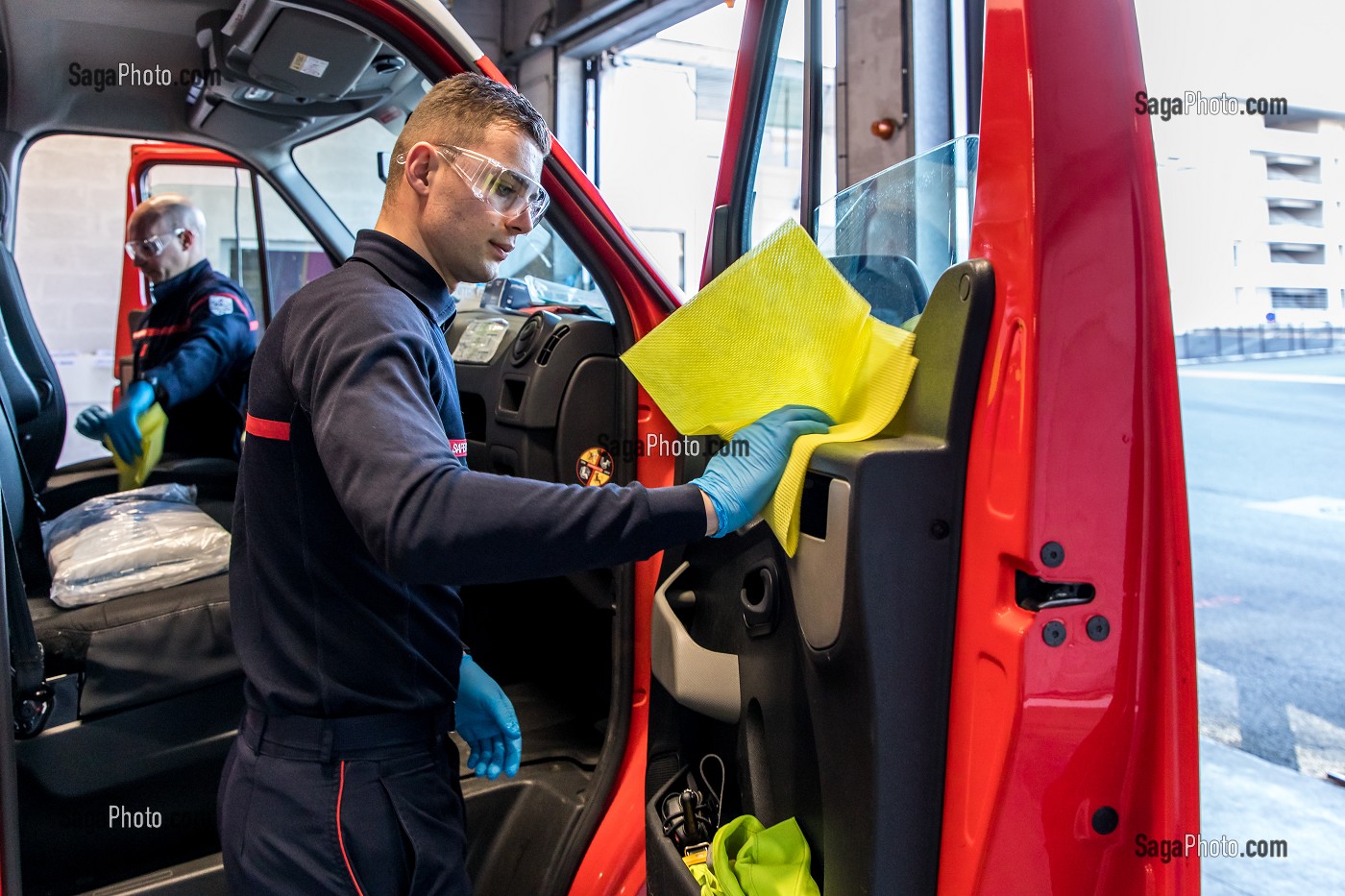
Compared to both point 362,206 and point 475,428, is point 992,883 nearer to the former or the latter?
point 475,428

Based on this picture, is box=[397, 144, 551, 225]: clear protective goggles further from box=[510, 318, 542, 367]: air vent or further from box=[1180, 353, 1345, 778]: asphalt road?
box=[510, 318, 542, 367]: air vent

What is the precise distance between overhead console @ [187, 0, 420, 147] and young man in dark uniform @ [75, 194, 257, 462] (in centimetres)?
41

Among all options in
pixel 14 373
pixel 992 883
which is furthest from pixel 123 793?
pixel 992 883

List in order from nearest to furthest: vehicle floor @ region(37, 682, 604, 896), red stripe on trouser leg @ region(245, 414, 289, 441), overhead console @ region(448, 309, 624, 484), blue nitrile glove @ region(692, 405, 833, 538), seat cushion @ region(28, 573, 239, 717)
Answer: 1. blue nitrile glove @ region(692, 405, 833, 538)
2. red stripe on trouser leg @ region(245, 414, 289, 441)
3. vehicle floor @ region(37, 682, 604, 896)
4. seat cushion @ region(28, 573, 239, 717)
5. overhead console @ region(448, 309, 624, 484)

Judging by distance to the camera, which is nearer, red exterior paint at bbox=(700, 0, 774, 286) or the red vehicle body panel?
the red vehicle body panel

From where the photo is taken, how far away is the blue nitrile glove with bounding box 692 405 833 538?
1.21m

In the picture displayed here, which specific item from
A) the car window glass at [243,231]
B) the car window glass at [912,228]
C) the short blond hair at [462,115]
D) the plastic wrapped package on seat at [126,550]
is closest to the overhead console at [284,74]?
the short blond hair at [462,115]

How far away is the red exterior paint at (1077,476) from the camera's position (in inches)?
41.5

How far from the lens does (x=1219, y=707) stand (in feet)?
14.9

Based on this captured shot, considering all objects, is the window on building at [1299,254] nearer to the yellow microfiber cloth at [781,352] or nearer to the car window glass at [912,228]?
the car window glass at [912,228]

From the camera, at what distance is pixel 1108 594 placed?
1.07 m

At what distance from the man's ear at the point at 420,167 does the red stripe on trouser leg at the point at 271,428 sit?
0.37m

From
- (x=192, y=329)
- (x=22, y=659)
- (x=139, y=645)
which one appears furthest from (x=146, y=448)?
(x=22, y=659)

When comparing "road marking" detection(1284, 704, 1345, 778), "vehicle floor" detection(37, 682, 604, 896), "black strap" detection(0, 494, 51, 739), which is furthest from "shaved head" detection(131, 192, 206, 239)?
"road marking" detection(1284, 704, 1345, 778)
